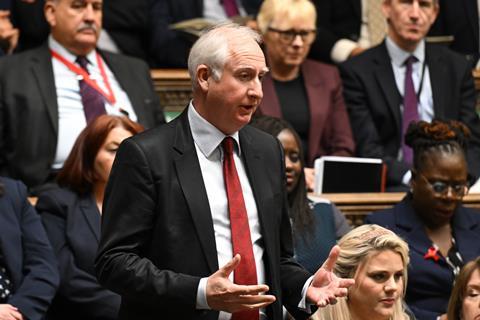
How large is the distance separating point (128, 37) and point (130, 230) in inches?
142

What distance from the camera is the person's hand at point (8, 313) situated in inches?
156

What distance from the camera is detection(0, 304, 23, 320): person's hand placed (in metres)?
3.97

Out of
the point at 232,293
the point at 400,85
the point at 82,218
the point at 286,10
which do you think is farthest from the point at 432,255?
the point at 232,293

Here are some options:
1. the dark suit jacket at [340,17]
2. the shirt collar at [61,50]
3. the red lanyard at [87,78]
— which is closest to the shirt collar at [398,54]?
the dark suit jacket at [340,17]

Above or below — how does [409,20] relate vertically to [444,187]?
above

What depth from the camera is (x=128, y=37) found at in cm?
632

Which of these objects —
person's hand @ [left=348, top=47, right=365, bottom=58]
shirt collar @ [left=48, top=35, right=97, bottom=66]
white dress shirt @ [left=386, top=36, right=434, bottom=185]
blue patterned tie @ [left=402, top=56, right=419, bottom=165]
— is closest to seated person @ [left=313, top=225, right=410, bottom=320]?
blue patterned tie @ [left=402, top=56, right=419, bottom=165]

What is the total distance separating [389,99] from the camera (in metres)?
5.81

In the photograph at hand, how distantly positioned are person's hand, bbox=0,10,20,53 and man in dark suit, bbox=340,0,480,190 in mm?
1594

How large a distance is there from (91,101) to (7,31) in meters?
0.69

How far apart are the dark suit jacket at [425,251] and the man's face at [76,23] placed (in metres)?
1.51

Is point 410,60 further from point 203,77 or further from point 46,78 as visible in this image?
point 203,77

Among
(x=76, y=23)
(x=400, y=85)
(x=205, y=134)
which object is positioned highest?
(x=205, y=134)

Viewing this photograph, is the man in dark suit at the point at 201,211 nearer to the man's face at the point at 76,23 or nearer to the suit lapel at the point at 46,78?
the suit lapel at the point at 46,78
